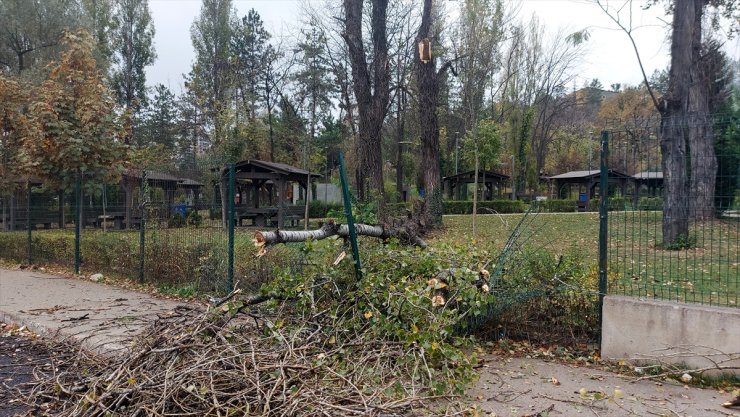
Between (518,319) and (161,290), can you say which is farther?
(161,290)

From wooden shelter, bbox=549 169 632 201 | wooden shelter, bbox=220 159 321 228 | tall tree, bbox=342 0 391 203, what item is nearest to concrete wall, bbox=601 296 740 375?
wooden shelter, bbox=549 169 632 201

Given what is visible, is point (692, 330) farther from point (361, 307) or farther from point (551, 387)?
point (361, 307)

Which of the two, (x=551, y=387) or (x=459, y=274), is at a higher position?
(x=459, y=274)

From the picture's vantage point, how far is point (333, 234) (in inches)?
229

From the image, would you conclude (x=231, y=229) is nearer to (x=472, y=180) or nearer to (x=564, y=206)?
(x=472, y=180)

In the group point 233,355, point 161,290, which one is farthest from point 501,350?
point 161,290

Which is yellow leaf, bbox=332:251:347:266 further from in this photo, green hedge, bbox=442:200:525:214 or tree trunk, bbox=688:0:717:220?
green hedge, bbox=442:200:525:214

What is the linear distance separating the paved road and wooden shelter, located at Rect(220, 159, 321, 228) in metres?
7.95

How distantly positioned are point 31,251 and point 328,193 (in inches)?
1211

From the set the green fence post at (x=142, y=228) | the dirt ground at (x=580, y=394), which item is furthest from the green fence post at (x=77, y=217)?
the dirt ground at (x=580, y=394)

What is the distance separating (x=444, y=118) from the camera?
51906 millimetres

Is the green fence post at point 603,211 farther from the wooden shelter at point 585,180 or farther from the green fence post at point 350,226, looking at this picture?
the green fence post at point 350,226

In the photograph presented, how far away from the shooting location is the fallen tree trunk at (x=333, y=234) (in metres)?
5.23

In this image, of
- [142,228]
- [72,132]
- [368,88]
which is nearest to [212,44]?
[368,88]
